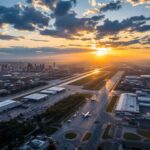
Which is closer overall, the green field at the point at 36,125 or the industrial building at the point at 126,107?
the green field at the point at 36,125

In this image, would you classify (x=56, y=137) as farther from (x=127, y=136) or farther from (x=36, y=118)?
(x=127, y=136)

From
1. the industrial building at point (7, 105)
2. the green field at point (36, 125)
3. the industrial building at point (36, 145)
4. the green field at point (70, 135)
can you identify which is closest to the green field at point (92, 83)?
the green field at point (36, 125)

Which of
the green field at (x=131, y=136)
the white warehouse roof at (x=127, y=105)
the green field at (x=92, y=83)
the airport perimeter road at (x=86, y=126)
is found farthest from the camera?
the green field at (x=92, y=83)

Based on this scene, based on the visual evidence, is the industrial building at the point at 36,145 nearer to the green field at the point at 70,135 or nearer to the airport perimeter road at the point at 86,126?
the airport perimeter road at the point at 86,126

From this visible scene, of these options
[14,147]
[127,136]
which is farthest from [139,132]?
[14,147]

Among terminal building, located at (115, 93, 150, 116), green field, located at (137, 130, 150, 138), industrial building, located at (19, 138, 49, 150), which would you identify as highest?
terminal building, located at (115, 93, 150, 116)

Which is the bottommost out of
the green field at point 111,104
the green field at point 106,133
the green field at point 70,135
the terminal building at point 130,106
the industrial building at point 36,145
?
the green field at point 70,135

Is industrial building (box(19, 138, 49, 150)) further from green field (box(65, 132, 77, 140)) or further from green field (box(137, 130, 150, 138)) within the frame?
green field (box(137, 130, 150, 138))

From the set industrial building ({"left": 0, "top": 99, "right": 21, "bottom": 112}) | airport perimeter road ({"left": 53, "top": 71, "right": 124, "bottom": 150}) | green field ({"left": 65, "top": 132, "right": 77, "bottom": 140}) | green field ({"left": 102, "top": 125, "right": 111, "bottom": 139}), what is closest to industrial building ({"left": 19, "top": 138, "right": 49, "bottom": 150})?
airport perimeter road ({"left": 53, "top": 71, "right": 124, "bottom": 150})

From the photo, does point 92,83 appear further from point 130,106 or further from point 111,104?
point 130,106

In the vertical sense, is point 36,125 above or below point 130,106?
below

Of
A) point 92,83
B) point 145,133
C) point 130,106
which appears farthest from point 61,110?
point 92,83
